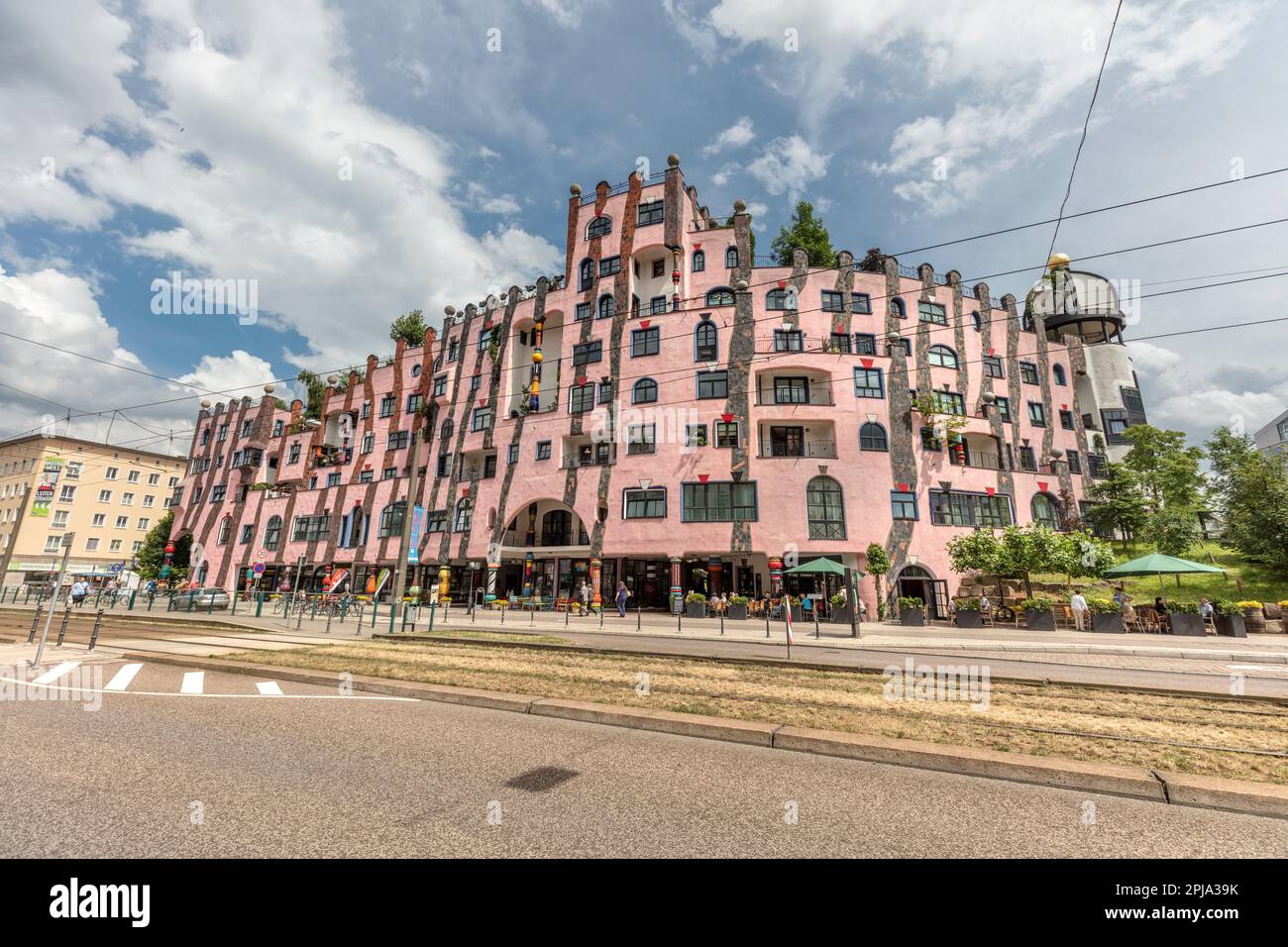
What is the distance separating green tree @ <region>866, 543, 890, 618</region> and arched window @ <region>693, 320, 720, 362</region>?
567 inches

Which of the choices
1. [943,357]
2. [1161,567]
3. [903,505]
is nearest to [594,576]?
[903,505]

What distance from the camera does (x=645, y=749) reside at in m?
6.00

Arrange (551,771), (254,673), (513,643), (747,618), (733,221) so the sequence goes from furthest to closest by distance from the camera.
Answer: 1. (733,221)
2. (747,618)
3. (513,643)
4. (254,673)
5. (551,771)

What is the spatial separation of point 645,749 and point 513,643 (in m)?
9.83

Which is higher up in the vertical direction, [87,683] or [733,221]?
[733,221]

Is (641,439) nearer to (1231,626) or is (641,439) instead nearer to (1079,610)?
(1079,610)

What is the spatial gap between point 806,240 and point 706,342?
16.6 meters

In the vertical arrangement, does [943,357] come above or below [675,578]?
above

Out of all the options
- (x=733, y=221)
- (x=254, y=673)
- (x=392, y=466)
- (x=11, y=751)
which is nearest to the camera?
(x=11, y=751)

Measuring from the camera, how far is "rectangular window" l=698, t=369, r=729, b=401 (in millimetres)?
33500

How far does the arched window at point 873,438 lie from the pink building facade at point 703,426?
98mm

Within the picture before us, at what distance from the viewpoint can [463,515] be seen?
128 ft
